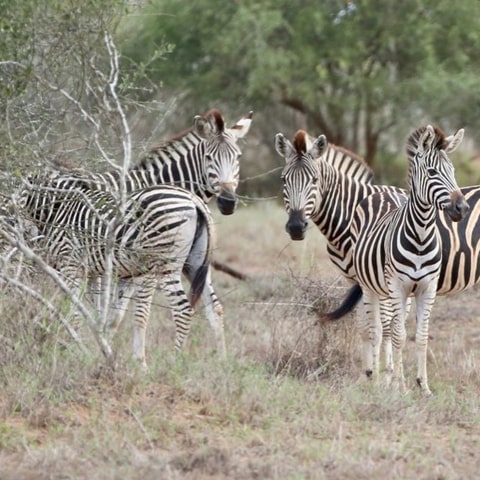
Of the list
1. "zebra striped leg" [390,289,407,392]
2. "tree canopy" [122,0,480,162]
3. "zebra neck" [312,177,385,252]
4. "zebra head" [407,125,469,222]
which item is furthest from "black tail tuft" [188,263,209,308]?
"tree canopy" [122,0,480,162]

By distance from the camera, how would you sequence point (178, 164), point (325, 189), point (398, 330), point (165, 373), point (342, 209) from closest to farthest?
point (165, 373)
point (398, 330)
point (325, 189)
point (342, 209)
point (178, 164)

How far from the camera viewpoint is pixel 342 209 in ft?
31.8

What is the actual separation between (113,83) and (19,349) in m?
1.83

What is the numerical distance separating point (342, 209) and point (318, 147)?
0.68m

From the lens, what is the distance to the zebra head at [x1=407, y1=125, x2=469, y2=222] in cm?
791

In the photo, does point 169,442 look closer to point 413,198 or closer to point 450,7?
point 413,198

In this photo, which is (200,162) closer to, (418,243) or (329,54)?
(418,243)

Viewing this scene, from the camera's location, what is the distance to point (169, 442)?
6.17 metres

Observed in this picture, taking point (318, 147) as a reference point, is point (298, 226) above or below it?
below

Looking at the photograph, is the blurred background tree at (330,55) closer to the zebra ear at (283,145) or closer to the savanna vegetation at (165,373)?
the savanna vegetation at (165,373)


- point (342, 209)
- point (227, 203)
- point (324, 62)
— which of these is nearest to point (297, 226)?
point (342, 209)

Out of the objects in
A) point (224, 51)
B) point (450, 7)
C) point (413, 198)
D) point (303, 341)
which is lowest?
point (303, 341)

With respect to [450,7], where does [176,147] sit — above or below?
below

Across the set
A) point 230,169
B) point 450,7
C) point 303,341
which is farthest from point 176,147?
point 450,7
